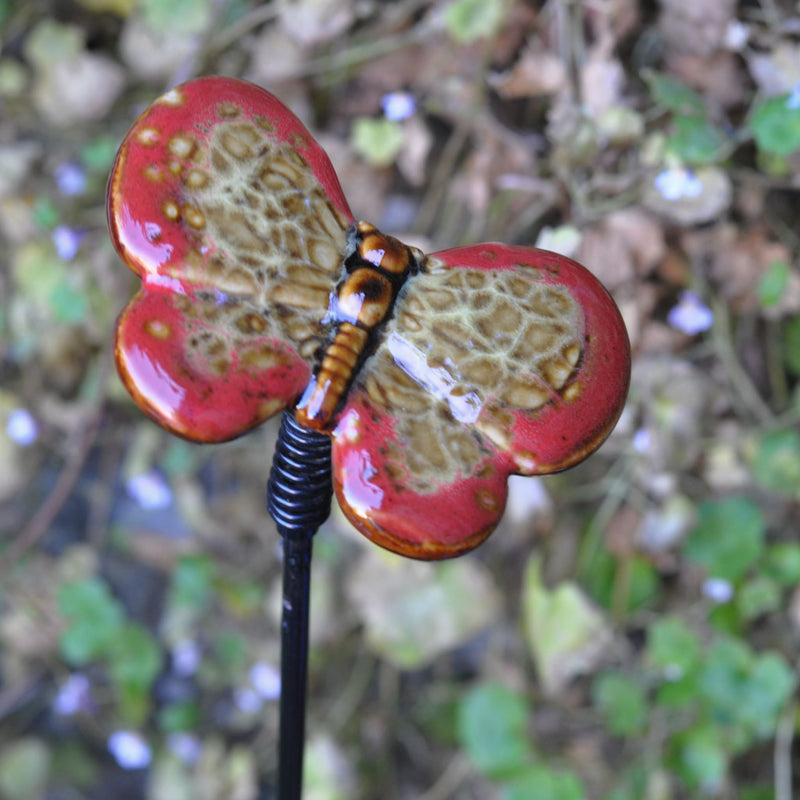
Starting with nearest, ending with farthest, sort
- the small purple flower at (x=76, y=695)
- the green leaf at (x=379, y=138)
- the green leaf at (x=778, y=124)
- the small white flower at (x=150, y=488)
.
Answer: the green leaf at (x=778, y=124)
the green leaf at (x=379, y=138)
the small white flower at (x=150, y=488)
the small purple flower at (x=76, y=695)

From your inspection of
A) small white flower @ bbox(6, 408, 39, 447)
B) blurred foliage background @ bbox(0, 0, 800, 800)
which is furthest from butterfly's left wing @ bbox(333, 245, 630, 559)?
small white flower @ bbox(6, 408, 39, 447)

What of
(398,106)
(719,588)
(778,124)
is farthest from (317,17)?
(719,588)

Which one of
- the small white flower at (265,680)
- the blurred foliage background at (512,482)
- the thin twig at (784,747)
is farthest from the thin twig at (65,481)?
the thin twig at (784,747)

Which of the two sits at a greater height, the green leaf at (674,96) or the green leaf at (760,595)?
the green leaf at (674,96)

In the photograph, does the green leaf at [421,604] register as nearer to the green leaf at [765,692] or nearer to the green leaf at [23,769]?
the green leaf at [765,692]

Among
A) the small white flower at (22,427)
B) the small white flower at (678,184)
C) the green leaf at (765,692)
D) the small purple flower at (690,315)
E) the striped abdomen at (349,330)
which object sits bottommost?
the green leaf at (765,692)

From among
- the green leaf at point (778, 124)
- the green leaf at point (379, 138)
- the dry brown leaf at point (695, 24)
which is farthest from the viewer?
the green leaf at point (379, 138)

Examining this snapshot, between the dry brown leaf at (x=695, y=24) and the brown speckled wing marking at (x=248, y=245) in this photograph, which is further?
the dry brown leaf at (x=695, y=24)
